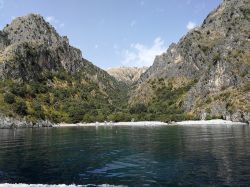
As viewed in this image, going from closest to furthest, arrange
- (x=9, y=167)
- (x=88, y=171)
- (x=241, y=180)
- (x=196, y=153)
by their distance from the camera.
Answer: (x=241, y=180) < (x=88, y=171) < (x=9, y=167) < (x=196, y=153)

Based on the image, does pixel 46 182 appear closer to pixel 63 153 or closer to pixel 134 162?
pixel 134 162

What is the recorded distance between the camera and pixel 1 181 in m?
51.5

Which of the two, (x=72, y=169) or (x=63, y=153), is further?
(x=63, y=153)

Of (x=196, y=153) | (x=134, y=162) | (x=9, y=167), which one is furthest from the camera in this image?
(x=196, y=153)

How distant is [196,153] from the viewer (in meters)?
79.0

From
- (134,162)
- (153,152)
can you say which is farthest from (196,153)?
(134,162)

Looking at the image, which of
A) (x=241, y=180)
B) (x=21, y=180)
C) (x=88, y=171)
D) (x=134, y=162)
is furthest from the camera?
(x=134, y=162)

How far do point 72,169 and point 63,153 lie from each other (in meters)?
24.9

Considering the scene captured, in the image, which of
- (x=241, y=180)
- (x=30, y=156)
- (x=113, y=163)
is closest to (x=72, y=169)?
(x=113, y=163)

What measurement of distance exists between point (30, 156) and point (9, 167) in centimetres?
1578

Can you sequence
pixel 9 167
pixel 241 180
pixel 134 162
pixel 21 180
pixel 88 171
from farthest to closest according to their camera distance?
pixel 134 162 < pixel 9 167 < pixel 88 171 < pixel 21 180 < pixel 241 180

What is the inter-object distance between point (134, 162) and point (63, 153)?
23956 mm

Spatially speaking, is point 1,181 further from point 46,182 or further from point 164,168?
point 164,168

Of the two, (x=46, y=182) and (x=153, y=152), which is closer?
(x=46, y=182)
